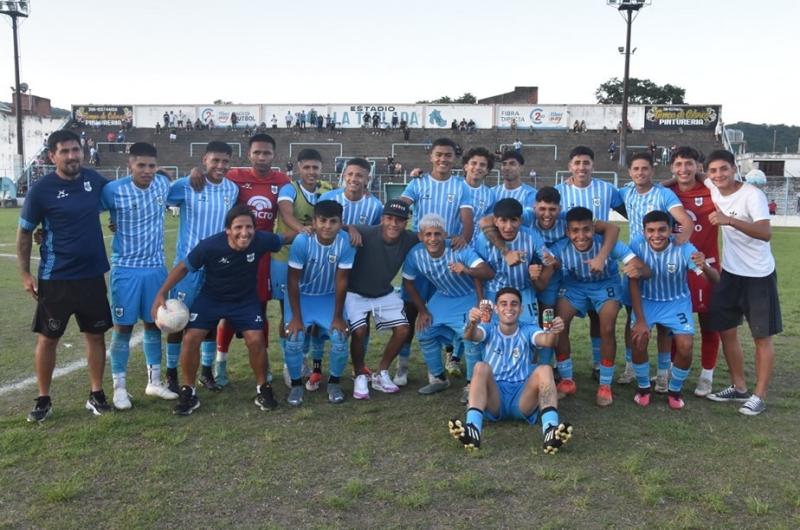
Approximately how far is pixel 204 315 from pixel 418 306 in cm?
183

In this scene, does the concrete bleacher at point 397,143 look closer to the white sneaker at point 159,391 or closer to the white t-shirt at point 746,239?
the white t-shirt at point 746,239

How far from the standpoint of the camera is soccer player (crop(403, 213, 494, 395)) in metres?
5.32

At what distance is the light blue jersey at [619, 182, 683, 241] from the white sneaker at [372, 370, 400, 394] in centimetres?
243

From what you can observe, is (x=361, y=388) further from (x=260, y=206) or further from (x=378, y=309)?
(x=260, y=206)

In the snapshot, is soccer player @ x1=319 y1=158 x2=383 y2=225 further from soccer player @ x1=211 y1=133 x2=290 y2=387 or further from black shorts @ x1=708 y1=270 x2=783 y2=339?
black shorts @ x1=708 y1=270 x2=783 y2=339

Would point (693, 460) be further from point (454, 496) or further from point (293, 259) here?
point (293, 259)

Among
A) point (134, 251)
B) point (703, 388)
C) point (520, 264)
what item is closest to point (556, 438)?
point (520, 264)

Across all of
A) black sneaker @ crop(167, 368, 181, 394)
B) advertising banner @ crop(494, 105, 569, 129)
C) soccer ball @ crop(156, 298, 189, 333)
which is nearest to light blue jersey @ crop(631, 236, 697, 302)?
soccer ball @ crop(156, 298, 189, 333)

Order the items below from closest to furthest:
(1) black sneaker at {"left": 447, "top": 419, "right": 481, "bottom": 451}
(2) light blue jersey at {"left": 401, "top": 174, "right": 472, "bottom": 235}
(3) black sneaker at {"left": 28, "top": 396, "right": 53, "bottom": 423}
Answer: (1) black sneaker at {"left": 447, "top": 419, "right": 481, "bottom": 451}, (3) black sneaker at {"left": 28, "top": 396, "right": 53, "bottom": 423}, (2) light blue jersey at {"left": 401, "top": 174, "right": 472, "bottom": 235}

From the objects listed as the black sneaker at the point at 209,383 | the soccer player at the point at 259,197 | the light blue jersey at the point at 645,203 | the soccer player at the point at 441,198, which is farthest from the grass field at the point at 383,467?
the light blue jersey at the point at 645,203

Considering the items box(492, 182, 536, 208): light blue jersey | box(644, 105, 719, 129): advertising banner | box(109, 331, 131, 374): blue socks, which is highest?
box(644, 105, 719, 129): advertising banner

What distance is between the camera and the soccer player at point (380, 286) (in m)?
5.47

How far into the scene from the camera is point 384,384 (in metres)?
5.45

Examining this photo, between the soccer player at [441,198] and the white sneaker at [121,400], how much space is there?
2299mm
